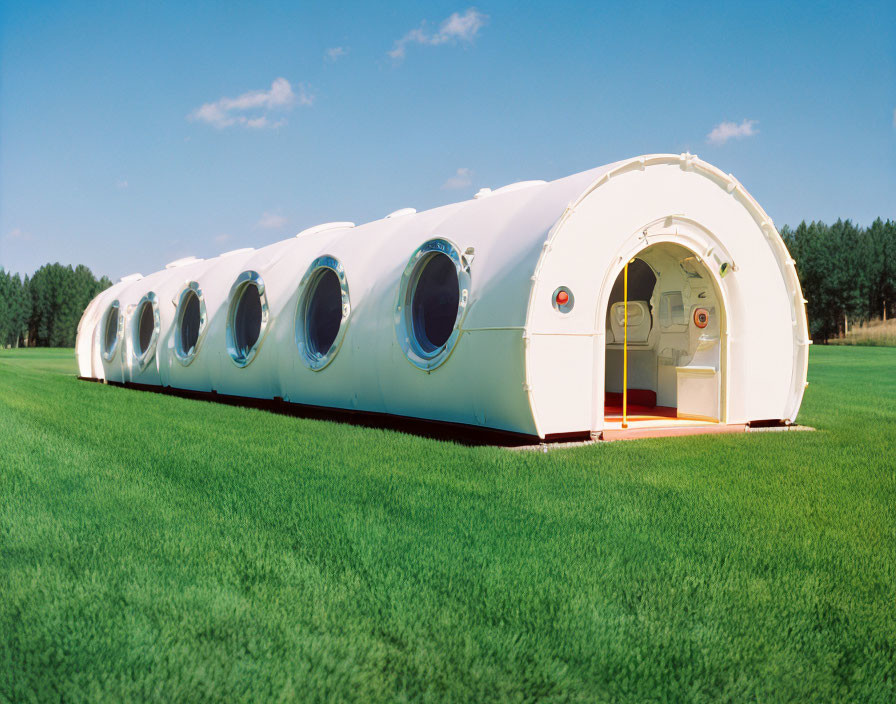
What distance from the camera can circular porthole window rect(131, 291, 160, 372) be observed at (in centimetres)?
1942

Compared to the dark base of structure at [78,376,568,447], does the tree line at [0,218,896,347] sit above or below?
above

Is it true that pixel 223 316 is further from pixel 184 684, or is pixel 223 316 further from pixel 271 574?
pixel 184 684

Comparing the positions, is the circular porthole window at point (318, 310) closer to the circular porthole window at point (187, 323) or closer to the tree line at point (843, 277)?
the circular porthole window at point (187, 323)

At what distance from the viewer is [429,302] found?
10891mm

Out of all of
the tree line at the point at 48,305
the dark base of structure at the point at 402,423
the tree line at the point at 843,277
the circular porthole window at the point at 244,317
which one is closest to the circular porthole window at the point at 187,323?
the dark base of structure at the point at 402,423

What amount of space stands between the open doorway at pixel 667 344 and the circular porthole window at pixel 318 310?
190 inches

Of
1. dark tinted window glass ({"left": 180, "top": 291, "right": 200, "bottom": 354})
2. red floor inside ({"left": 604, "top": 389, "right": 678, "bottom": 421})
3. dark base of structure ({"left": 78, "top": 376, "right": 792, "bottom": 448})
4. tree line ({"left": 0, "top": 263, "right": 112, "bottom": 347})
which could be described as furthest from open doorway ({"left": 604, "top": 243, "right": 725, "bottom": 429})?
tree line ({"left": 0, "top": 263, "right": 112, "bottom": 347})

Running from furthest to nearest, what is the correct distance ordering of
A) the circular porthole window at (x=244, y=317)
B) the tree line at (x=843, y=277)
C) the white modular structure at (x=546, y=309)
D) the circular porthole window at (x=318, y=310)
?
1. the tree line at (x=843, y=277)
2. the circular porthole window at (x=244, y=317)
3. the circular porthole window at (x=318, y=310)
4. the white modular structure at (x=546, y=309)

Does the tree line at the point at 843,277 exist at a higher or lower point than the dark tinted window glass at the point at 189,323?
higher

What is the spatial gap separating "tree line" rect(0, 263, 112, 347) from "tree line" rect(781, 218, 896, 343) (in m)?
73.8

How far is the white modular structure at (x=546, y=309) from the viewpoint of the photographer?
29.9 feet

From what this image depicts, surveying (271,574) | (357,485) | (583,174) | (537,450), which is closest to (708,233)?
(583,174)

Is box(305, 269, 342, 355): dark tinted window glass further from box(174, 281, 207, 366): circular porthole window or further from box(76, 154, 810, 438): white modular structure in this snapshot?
box(174, 281, 207, 366): circular porthole window

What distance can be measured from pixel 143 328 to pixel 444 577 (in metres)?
18.7
